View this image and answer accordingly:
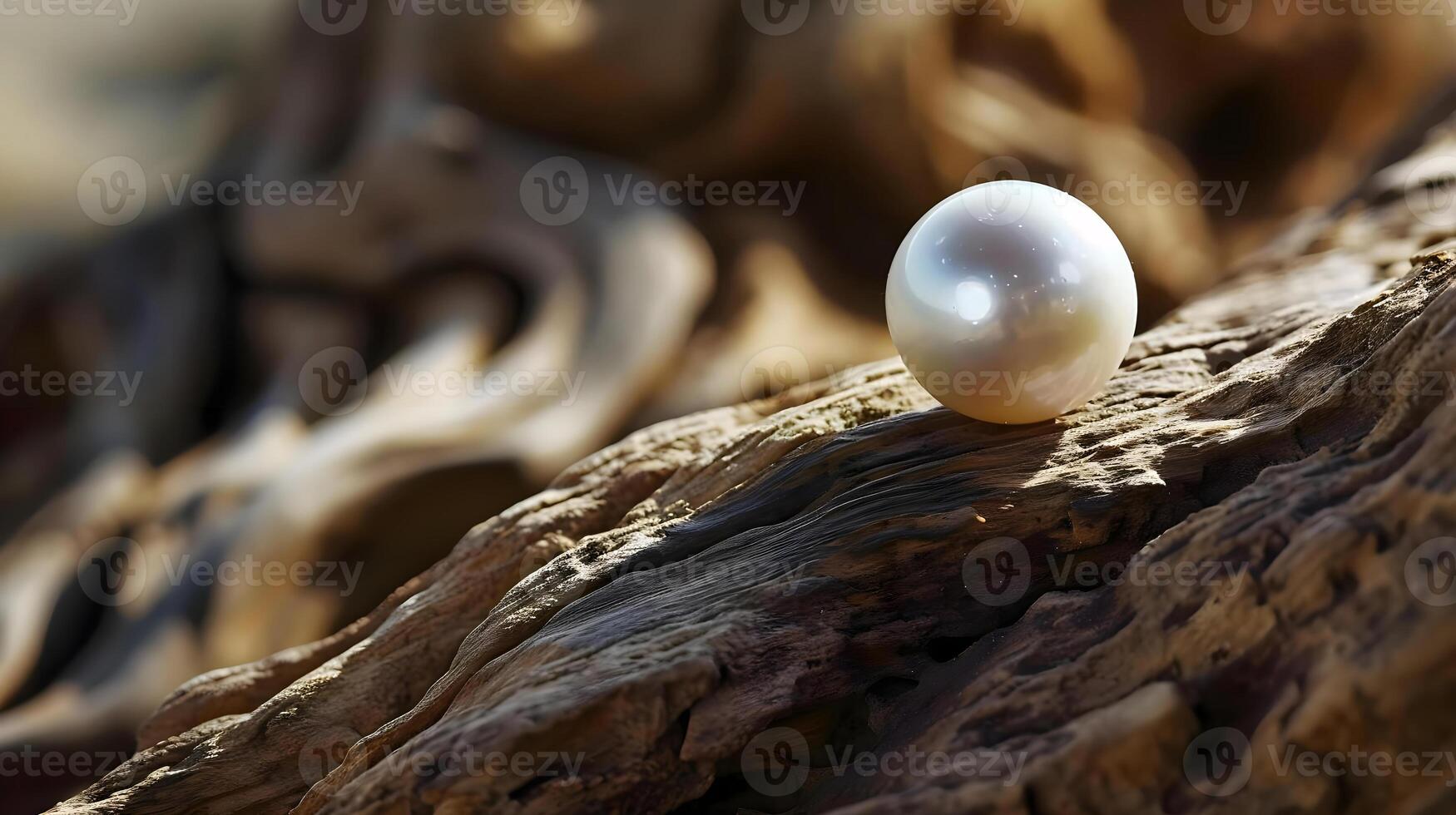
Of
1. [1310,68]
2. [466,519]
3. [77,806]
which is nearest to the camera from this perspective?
[77,806]

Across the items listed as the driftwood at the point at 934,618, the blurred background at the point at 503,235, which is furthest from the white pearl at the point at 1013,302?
the blurred background at the point at 503,235

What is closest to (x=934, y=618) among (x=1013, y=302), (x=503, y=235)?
(x=1013, y=302)

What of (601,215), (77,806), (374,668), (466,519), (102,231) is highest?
(102,231)

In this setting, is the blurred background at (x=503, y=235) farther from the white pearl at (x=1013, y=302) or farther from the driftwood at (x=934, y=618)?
the white pearl at (x=1013, y=302)

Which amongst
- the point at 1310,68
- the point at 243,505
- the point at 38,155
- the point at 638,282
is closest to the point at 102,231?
the point at 38,155

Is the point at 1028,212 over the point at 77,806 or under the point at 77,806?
over

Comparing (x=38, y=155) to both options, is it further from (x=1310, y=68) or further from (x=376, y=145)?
(x=1310, y=68)

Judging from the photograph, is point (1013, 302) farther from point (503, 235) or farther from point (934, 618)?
point (503, 235)

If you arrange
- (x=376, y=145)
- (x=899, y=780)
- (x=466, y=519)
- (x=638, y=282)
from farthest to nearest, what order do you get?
(x=376, y=145)
(x=638, y=282)
(x=466, y=519)
(x=899, y=780)
